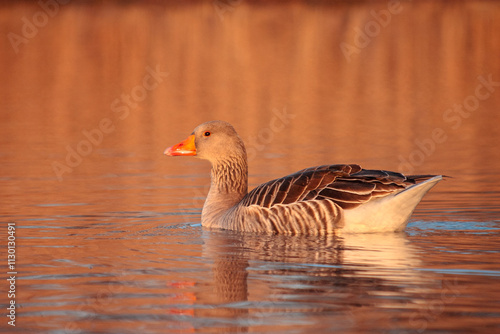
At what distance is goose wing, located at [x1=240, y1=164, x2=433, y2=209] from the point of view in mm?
12102

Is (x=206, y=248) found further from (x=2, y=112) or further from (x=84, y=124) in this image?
(x=2, y=112)

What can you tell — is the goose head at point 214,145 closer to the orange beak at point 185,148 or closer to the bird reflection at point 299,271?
the orange beak at point 185,148

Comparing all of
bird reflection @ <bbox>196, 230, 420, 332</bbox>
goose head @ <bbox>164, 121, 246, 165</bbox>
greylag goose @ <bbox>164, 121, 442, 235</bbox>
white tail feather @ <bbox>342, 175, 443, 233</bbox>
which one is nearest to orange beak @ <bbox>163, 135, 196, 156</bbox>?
goose head @ <bbox>164, 121, 246, 165</bbox>

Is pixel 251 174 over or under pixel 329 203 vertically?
over

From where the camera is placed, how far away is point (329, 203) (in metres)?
12.3

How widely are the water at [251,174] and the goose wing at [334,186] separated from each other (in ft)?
1.74

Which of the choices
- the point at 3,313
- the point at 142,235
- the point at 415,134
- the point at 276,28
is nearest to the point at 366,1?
the point at 276,28

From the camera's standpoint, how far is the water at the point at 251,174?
8789mm

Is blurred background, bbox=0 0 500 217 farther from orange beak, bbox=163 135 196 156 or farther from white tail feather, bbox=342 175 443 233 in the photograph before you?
white tail feather, bbox=342 175 443 233

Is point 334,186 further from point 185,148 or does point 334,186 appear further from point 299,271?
point 185,148

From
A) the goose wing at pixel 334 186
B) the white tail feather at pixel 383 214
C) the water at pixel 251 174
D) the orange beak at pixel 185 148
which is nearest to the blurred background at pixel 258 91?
the water at pixel 251 174

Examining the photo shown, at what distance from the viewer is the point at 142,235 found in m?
12.6

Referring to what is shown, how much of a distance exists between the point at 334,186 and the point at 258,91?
21099mm

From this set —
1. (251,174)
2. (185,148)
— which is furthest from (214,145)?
(251,174)
